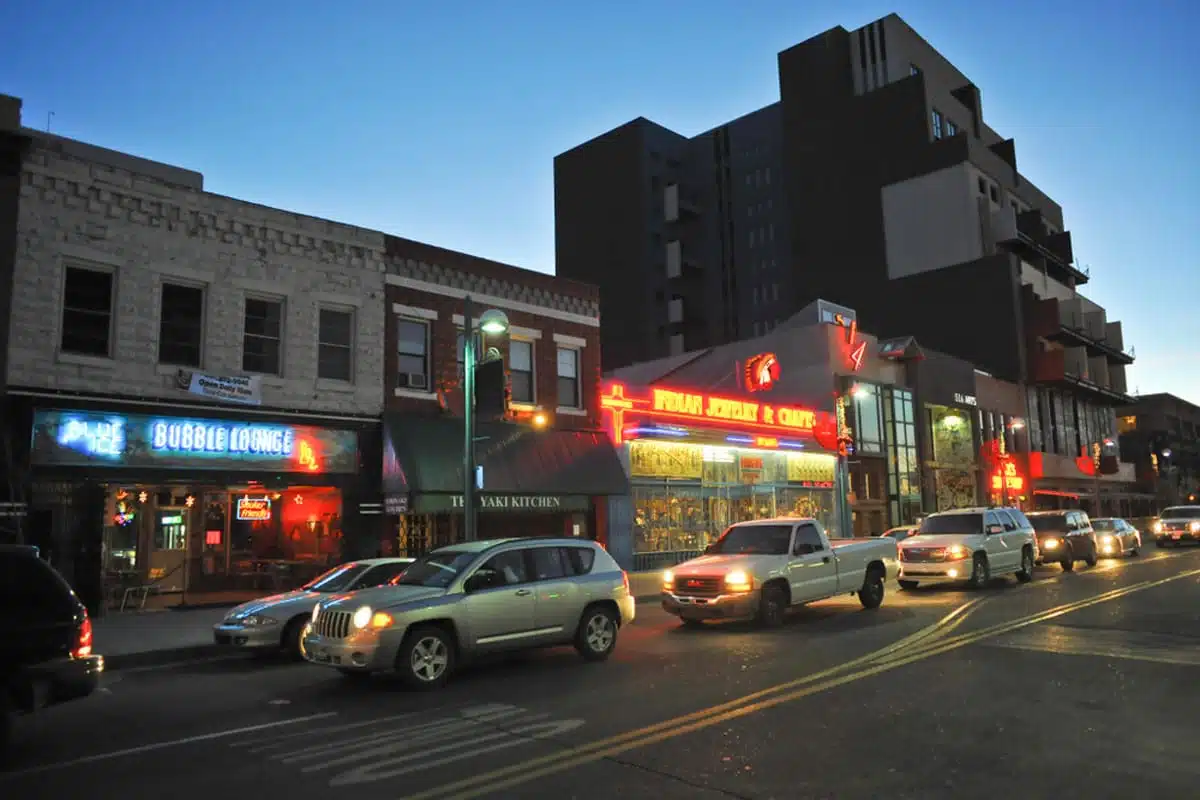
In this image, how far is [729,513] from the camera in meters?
29.5

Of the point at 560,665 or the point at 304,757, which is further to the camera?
the point at 560,665

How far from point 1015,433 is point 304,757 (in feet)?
170

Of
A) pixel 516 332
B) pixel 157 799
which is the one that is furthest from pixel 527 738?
pixel 516 332

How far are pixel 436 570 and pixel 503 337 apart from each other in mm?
12099

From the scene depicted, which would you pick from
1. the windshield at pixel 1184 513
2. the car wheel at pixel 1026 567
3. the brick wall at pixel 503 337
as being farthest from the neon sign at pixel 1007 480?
the brick wall at pixel 503 337

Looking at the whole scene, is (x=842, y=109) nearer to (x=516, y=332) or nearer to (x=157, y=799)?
(x=516, y=332)

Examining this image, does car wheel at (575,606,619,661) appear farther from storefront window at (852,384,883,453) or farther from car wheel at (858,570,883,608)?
storefront window at (852,384,883,453)

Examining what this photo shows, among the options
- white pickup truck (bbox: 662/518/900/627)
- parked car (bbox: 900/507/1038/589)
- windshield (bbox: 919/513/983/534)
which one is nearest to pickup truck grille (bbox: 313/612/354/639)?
white pickup truck (bbox: 662/518/900/627)

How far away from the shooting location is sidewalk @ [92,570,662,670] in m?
12.2

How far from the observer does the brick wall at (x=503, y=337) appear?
20.8 meters

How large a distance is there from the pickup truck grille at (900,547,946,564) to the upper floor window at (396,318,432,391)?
11953 mm

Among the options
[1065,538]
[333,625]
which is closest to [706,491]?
[1065,538]

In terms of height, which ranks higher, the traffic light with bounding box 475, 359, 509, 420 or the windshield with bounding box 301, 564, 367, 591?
the traffic light with bounding box 475, 359, 509, 420

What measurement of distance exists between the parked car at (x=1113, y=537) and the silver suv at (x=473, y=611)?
25.5 metres
